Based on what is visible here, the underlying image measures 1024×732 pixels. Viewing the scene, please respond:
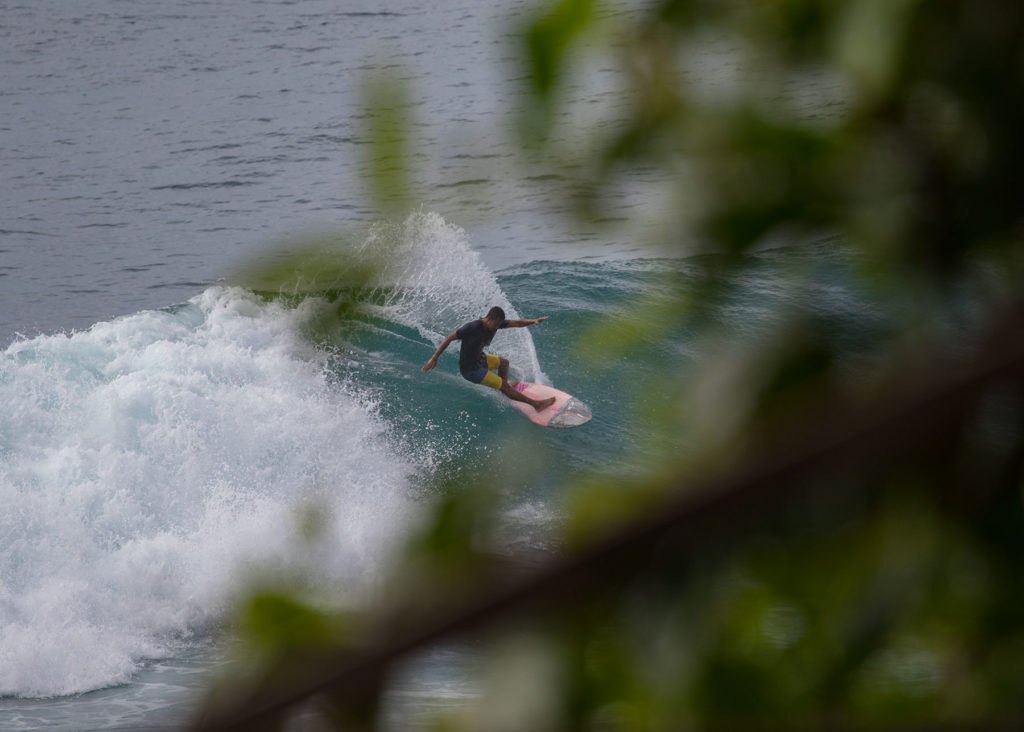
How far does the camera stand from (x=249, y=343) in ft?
54.3

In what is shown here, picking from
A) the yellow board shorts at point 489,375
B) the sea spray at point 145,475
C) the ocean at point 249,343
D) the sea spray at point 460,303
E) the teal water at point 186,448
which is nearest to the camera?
the ocean at point 249,343

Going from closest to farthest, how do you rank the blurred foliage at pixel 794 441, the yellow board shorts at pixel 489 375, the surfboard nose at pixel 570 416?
1. the blurred foliage at pixel 794 441
2. the yellow board shorts at pixel 489 375
3. the surfboard nose at pixel 570 416

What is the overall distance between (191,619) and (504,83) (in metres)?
13.2

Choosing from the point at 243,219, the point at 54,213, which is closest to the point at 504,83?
the point at 243,219

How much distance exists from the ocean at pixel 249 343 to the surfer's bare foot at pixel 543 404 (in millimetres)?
531

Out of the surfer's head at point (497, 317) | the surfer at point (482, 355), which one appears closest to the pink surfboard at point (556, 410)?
the surfer at point (482, 355)

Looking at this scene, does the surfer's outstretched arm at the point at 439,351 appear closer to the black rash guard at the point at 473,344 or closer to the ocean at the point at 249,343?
the black rash guard at the point at 473,344

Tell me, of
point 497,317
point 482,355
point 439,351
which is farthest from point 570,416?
point 439,351

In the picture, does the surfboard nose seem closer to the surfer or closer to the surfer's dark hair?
the surfer

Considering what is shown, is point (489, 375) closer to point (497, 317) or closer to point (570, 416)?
point (497, 317)

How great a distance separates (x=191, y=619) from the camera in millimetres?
13047

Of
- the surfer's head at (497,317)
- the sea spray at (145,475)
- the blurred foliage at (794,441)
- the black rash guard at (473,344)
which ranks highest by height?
the blurred foliage at (794,441)

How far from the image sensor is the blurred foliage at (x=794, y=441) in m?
0.53

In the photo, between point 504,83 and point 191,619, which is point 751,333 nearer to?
point 504,83
